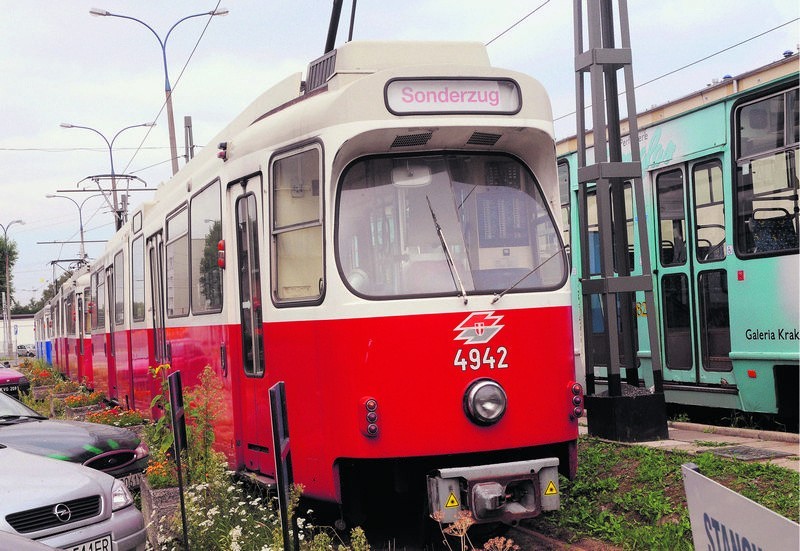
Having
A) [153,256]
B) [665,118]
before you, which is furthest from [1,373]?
[665,118]

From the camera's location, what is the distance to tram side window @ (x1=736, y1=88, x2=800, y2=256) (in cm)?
976

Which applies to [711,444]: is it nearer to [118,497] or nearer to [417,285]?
[417,285]

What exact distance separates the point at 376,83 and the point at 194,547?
3.38 meters

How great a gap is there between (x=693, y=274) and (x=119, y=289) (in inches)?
398

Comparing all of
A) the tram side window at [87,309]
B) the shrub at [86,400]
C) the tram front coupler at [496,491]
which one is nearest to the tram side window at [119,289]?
the shrub at [86,400]

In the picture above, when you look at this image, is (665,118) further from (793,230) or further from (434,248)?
(434,248)

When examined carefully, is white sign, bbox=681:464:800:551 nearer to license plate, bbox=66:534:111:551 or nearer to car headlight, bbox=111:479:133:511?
license plate, bbox=66:534:111:551

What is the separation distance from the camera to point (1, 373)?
25.5 metres

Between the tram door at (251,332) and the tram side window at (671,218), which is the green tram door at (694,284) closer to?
the tram side window at (671,218)

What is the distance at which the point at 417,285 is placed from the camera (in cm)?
651

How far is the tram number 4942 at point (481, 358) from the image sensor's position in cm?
641

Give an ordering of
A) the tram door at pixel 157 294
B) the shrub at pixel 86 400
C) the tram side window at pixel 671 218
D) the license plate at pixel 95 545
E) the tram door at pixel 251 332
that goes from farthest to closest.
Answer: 1. the shrub at pixel 86 400
2. the tram door at pixel 157 294
3. the tram side window at pixel 671 218
4. the tram door at pixel 251 332
5. the license plate at pixel 95 545

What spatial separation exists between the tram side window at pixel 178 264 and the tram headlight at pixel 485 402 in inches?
171

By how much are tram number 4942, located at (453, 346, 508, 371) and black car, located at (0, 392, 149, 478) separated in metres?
4.28
